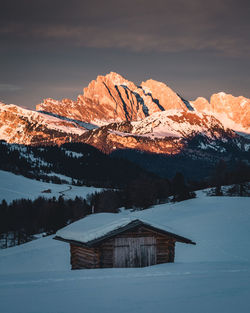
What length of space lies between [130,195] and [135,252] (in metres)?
97.1

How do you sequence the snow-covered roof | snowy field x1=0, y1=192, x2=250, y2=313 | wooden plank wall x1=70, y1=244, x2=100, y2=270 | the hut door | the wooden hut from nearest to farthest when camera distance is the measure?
1. snowy field x1=0, y1=192, x2=250, y2=313
2. the snow-covered roof
3. the wooden hut
4. the hut door
5. wooden plank wall x1=70, y1=244, x2=100, y2=270

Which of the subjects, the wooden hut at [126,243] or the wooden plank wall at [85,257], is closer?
the wooden hut at [126,243]

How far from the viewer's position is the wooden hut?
24125 millimetres

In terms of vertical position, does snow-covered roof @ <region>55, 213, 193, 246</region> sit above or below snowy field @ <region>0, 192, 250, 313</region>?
above

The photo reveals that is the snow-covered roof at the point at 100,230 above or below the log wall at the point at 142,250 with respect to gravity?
above

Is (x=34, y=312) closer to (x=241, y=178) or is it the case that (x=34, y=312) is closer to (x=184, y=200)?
(x=184, y=200)

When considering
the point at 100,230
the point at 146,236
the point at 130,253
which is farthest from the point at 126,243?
the point at 100,230

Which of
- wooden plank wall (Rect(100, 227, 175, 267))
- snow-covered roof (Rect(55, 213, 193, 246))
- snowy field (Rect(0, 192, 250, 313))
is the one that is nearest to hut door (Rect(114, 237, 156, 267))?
wooden plank wall (Rect(100, 227, 175, 267))

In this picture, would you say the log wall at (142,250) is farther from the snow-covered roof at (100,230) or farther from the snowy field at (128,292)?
the snowy field at (128,292)

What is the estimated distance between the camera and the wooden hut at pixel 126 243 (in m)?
24.1

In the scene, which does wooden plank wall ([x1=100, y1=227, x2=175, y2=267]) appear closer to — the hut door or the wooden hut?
the wooden hut

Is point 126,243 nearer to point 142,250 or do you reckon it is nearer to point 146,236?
point 142,250

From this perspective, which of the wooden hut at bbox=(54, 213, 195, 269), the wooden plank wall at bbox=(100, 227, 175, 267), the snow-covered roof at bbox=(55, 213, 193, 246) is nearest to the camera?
the snow-covered roof at bbox=(55, 213, 193, 246)

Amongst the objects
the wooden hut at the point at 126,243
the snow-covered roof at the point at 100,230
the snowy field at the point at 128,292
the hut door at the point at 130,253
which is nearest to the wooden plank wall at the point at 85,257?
the wooden hut at the point at 126,243
